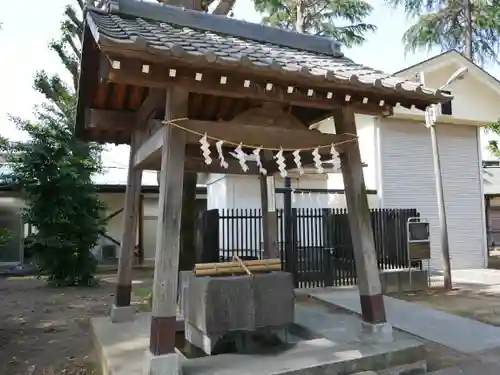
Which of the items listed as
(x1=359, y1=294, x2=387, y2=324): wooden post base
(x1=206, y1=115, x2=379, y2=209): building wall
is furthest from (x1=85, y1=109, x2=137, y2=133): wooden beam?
(x1=206, y1=115, x2=379, y2=209): building wall

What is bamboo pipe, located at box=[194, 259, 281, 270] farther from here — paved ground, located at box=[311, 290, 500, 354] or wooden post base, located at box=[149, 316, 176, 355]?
paved ground, located at box=[311, 290, 500, 354]

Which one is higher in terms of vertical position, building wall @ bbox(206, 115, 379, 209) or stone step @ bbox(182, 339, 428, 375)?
building wall @ bbox(206, 115, 379, 209)

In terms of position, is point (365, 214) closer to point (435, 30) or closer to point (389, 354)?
point (389, 354)

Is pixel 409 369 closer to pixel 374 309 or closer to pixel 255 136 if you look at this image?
pixel 374 309

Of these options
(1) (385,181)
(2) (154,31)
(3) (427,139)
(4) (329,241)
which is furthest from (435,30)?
(2) (154,31)

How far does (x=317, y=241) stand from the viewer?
9.96m

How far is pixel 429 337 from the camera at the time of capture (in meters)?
5.67

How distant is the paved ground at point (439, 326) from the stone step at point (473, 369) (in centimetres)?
40

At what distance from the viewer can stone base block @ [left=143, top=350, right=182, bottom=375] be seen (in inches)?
147

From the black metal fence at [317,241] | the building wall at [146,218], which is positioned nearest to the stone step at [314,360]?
the black metal fence at [317,241]

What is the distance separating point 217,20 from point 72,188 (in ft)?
27.1

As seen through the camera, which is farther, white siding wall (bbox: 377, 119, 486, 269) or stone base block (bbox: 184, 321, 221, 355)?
white siding wall (bbox: 377, 119, 486, 269)

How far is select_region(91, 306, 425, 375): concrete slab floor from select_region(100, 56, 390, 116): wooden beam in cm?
263

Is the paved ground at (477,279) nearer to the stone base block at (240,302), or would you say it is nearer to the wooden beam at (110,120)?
the stone base block at (240,302)
